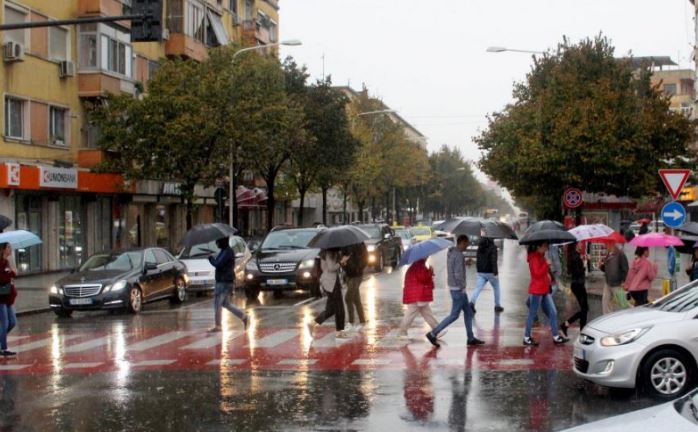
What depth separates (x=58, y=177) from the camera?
33.4 m

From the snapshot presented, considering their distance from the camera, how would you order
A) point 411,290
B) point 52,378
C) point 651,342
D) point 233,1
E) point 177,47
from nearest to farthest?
1. point 651,342
2. point 52,378
3. point 411,290
4. point 177,47
5. point 233,1

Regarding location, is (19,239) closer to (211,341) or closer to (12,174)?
(211,341)

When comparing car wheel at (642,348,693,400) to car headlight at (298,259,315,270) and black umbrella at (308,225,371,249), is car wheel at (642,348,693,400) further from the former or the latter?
car headlight at (298,259,315,270)

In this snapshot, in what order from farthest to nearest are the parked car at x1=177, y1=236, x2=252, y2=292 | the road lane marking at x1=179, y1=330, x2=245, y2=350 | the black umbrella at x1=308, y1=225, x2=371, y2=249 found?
1. the parked car at x1=177, y1=236, x2=252, y2=292
2. the black umbrella at x1=308, y1=225, x2=371, y2=249
3. the road lane marking at x1=179, y1=330, x2=245, y2=350

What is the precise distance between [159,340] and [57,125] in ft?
72.0

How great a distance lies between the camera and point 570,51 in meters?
38.4

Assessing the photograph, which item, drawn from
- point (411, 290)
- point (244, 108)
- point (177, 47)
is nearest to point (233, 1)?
point (177, 47)

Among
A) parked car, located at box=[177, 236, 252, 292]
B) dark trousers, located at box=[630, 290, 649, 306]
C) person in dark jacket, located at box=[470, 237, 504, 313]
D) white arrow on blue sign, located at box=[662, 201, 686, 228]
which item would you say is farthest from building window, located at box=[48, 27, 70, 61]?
dark trousers, located at box=[630, 290, 649, 306]

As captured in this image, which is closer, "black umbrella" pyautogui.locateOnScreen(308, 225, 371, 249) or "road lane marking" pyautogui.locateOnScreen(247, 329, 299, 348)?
"road lane marking" pyautogui.locateOnScreen(247, 329, 299, 348)

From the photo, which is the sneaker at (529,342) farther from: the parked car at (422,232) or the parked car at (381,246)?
the parked car at (422,232)

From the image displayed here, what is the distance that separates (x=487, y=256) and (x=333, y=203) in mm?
67158

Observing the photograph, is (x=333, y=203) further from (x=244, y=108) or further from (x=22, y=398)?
(x=22, y=398)

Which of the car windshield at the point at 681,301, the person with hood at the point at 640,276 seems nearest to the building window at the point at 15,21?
the person with hood at the point at 640,276

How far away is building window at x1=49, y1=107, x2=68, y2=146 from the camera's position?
3512cm
